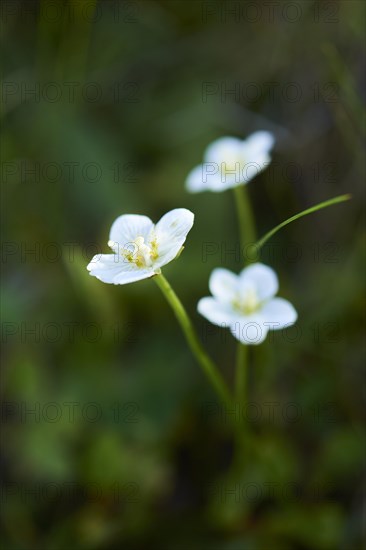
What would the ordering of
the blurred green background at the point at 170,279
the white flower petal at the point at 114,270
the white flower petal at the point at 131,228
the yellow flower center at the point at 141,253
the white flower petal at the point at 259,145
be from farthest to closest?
the blurred green background at the point at 170,279
the white flower petal at the point at 259,145
the white flower petal at the point at 131,228
the yellow flower center at the point at 141,253
the white flower petal at the point at 114,270

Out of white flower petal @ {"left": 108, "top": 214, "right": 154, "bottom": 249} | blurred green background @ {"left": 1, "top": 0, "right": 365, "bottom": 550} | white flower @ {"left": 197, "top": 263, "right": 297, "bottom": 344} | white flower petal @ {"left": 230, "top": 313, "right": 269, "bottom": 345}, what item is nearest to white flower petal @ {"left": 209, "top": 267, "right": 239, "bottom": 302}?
white flower @ {"left": 197, "top": 263, "right": 297, "bottom": 344}

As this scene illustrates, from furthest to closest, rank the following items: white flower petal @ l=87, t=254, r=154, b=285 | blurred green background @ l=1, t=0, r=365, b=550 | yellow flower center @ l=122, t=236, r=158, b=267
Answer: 1. blurred green background @ l=1, t=0, r=365, b=550
2. yellow flower center @ l=122, t=236, r=158, b=267
3. white flower petal @ l=87, t=254, r=154, b=285

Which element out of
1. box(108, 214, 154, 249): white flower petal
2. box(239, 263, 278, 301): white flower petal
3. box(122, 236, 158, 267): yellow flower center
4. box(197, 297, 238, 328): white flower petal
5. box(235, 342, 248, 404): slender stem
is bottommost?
box(235, 342, 248, 404): slender stem

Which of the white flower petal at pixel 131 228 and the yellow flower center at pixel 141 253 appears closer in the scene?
the yellow flower center at pixel 141 253

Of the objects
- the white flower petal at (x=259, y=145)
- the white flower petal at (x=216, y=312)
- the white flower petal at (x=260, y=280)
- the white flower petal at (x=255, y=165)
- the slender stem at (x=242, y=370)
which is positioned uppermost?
the white flower petal at (x=259, y=145)

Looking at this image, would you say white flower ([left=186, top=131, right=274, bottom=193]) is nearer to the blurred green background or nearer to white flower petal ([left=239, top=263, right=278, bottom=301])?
white flower petal ([left=239, top=263, right=278, bottom=301])

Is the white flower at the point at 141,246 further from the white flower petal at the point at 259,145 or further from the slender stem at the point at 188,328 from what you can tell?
the white flower petal at the point at 259,145

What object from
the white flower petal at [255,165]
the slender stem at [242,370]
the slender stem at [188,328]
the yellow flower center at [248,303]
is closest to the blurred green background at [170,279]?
the slender stem at [242,370]

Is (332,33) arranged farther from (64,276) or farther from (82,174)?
(64,276)
